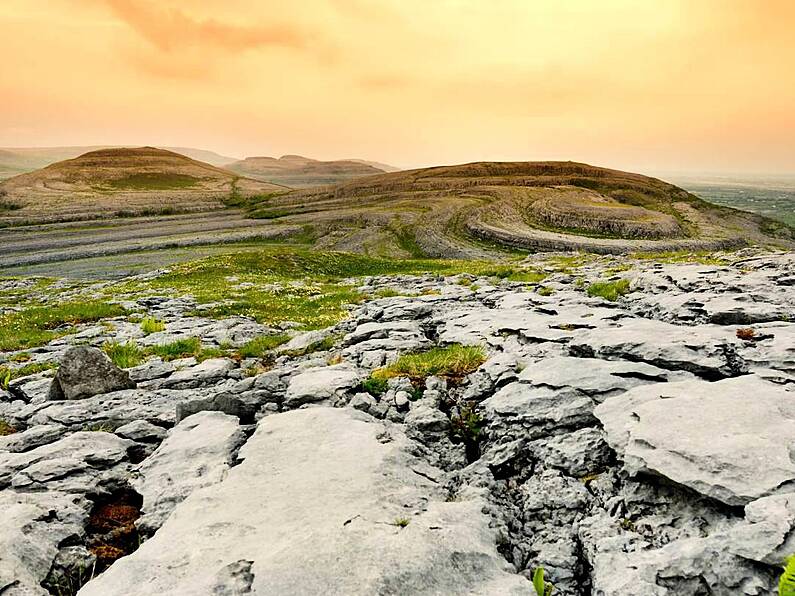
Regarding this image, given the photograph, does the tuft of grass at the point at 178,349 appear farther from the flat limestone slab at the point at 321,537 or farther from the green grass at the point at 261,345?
the flat limestone slab at the point at 321,537

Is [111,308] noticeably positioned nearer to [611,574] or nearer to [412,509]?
[412,509]

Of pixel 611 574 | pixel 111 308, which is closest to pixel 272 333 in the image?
pixel 111 308

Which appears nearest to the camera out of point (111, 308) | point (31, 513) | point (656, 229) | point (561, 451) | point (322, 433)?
point (31, 513)

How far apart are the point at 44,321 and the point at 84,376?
14.3 metres

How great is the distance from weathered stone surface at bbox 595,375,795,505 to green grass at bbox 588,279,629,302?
11.9 meters

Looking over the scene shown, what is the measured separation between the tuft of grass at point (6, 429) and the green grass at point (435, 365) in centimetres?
819

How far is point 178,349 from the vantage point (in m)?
15.9

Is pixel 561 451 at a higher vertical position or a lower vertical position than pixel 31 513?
higher

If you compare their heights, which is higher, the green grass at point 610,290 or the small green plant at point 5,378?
the green grass at point 610,290

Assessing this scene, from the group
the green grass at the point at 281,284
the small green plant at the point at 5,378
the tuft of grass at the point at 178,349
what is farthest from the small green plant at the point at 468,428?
the small green plant at the point at 5,378

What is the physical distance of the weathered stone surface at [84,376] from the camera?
442 inches

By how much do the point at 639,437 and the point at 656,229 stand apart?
91959 millimetres

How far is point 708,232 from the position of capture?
8881cm

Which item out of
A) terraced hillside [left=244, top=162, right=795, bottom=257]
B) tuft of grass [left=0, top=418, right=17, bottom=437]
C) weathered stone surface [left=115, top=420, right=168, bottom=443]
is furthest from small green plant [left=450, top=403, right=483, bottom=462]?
terraced hillside [left=244, top=162, right=795, bottom=257]
